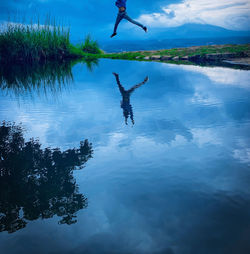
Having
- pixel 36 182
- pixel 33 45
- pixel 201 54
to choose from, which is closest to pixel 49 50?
pixel 33 45

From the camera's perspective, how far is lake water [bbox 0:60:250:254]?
4.81 ft

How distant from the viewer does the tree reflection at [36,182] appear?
67.6 inches

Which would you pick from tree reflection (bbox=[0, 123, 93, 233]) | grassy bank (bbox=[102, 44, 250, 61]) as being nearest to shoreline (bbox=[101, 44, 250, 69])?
grassy bank (bbox=[102, 44, 250, 61])

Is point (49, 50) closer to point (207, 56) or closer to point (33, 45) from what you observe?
point (33, 45)

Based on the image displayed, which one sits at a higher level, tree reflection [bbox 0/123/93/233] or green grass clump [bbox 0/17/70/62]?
green grass clump [bbox 0/17/70/62]

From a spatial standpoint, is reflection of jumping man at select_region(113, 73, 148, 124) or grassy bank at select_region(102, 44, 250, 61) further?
grassy bank at select_region(102, 44, 250, 61)

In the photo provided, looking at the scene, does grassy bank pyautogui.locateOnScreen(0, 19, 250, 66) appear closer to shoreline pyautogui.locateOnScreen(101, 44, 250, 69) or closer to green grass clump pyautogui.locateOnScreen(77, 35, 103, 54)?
shoreline pyautogui.locateOnScreen(101, 44, 250, 69)

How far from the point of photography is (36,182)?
2125 mm

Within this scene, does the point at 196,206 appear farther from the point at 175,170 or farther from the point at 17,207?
the point at 17,207

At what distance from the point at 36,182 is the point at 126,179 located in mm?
754

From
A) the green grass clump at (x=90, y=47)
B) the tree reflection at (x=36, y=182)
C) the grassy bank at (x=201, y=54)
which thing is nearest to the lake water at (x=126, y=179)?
the tree reflection at (x=36, y=182)

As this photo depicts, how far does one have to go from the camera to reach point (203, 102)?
4.68 meters

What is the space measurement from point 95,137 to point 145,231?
168cm

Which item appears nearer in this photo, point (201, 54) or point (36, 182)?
point (36, 182)
